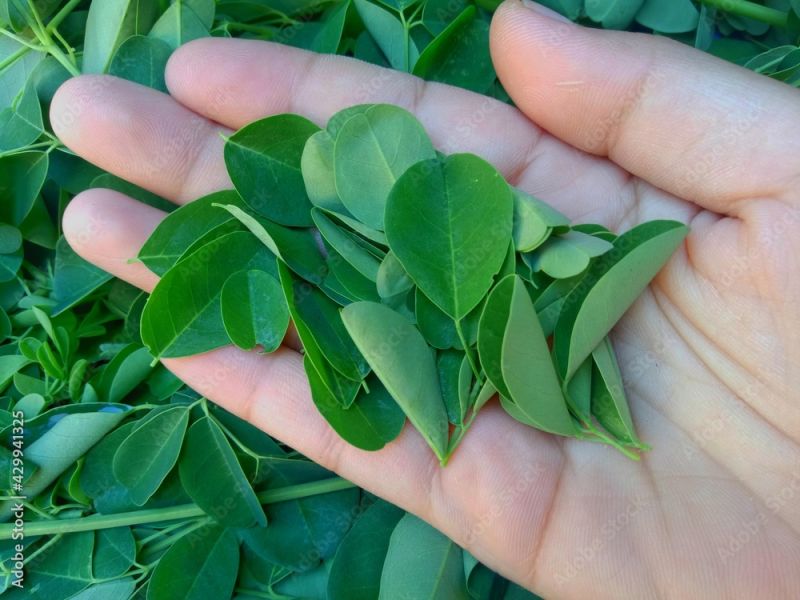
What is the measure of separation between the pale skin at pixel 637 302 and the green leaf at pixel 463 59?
0.07 m

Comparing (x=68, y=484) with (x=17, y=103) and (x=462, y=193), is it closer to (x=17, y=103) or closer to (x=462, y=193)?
(x=17, y=103)

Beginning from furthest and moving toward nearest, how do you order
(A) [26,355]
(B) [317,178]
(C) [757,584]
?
(A) [26,355] < (B) [317,178] < (C) [757,584]

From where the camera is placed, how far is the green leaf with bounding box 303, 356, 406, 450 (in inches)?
40.2

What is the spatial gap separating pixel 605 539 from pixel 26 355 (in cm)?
94

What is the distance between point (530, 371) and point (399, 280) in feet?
0.75

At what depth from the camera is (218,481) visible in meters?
1.17

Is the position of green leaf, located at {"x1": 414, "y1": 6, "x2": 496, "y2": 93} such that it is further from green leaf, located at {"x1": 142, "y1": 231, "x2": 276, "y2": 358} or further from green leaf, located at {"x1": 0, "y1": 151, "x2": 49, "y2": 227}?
green leaf, located at {"x1": 0, "y1": 151, "x2": 49, "y2": 227}

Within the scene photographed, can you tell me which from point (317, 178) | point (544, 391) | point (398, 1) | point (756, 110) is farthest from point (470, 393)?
point (398, 1)

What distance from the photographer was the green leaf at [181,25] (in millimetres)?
1283

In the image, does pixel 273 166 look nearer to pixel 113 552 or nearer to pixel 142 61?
pixel 142 61

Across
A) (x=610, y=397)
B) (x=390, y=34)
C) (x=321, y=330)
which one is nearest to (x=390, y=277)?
(x=321, y=330)

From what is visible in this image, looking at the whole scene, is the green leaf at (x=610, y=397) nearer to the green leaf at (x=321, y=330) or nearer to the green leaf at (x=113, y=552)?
the green leaf at (x=321, y=330)

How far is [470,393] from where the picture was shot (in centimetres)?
104

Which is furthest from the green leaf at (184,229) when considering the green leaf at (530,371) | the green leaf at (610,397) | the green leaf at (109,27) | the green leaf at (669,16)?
the green leaf at (669,16)
